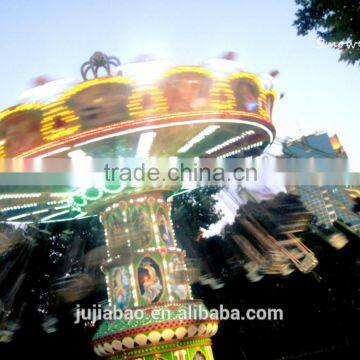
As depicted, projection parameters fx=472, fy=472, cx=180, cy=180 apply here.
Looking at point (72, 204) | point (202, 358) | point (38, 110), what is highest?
point (38, 110)

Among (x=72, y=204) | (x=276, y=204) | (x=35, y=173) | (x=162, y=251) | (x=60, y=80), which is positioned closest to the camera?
(x=60, y=80)

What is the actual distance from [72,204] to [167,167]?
2.35 metres

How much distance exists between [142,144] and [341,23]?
13.9 feet

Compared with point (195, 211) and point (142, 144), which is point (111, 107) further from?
point (195, 211)

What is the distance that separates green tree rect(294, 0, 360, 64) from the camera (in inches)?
234

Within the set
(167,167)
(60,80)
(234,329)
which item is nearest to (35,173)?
(60,80)

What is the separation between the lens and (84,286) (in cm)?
1708

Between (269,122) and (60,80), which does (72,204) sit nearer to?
(60,80)

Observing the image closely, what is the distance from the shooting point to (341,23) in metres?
6.00

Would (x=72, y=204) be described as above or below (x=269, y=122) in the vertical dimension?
below

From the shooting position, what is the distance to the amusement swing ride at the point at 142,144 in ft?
25.3

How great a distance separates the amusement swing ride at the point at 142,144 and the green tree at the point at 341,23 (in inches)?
74.6

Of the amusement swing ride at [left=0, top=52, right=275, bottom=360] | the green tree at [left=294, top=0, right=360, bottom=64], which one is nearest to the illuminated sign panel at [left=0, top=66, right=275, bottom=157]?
the amusement swing ride at [left=0, top=52, right=275, bottom=360]

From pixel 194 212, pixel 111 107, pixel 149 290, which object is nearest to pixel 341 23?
pixel 111 107
